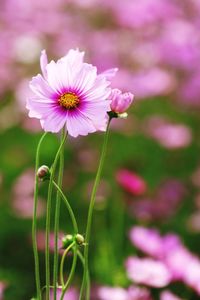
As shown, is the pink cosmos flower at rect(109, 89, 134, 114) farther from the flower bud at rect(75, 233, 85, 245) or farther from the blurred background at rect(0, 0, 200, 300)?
the blurred background at rect(0, 0, 200, 300)

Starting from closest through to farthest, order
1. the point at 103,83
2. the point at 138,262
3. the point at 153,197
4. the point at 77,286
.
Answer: the point at 103,83 < the point at 138,262 < the point at 77,286 < the point at 153,197

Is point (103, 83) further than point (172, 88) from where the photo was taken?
No

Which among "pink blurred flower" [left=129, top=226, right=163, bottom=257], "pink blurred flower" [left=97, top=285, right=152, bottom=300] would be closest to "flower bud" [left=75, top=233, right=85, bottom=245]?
"pink blurred flower" [left=97, top=285, right=152, bottom=300]

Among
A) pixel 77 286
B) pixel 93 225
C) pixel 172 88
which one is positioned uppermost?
pixel 172 88

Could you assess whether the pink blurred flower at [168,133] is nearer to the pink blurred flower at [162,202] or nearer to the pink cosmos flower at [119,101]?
the pink blurred flower at [162,202]

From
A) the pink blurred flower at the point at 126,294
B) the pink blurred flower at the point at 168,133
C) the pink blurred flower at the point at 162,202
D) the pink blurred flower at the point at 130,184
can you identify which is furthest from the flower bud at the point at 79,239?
the pink blurred flower at the point at 168,133

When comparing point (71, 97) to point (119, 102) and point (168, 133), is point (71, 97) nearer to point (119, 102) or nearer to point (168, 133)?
point (119, 102)

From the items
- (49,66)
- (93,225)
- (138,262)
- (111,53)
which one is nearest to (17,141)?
(111,53)

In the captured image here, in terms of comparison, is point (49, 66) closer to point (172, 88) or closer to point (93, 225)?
point (93, 225)
